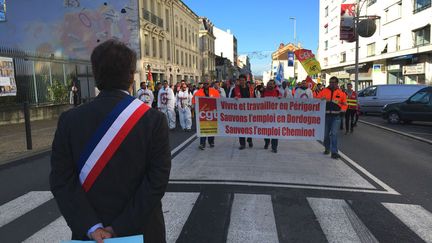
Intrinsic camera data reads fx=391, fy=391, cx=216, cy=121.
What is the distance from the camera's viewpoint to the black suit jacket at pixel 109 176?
199 centimetres

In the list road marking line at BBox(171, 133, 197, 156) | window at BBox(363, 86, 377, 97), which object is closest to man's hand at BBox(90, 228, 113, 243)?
road marking line at BBox(171, 133, 197, 156)

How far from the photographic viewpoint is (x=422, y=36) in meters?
29.4

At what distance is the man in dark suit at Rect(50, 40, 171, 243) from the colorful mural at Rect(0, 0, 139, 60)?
18.7m

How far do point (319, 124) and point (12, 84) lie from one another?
11.9 m

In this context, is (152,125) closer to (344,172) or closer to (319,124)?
(344,172)

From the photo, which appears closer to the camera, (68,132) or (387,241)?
(68,132)

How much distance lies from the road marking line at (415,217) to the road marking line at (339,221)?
551 millimetres

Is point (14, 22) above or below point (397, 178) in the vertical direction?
above

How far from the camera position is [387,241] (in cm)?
409

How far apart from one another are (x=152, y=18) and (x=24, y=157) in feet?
A: 92.0

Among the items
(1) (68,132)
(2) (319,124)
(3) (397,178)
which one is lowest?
(3) (397,178)

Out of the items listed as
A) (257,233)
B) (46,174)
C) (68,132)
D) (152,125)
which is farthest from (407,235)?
(46,174)

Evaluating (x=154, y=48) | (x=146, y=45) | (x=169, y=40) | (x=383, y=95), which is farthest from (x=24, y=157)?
(x=169, y=40)

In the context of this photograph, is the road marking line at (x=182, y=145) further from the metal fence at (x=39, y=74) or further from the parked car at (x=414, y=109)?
the parked car at (x=414, y=109)
